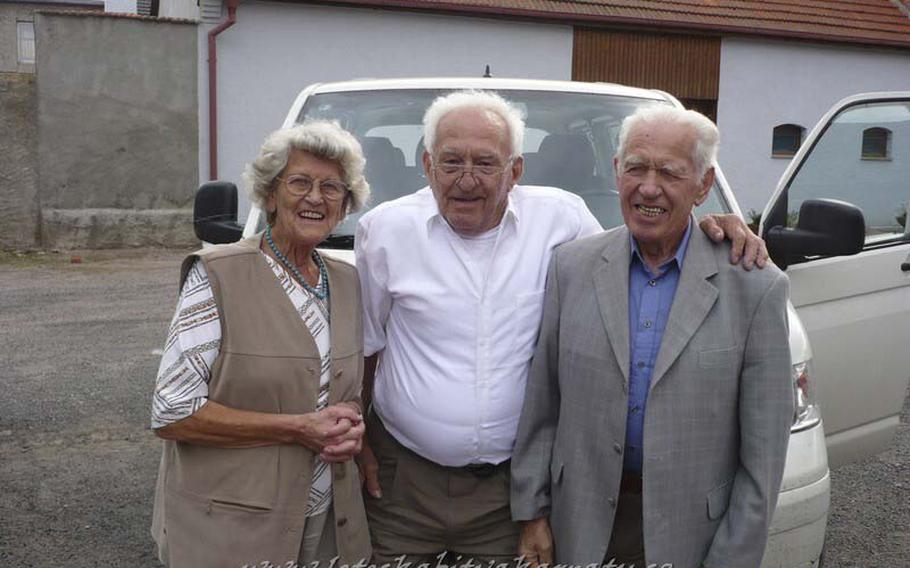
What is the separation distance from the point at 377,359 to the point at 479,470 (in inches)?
17.5

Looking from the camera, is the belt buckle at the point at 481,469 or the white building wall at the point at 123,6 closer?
the belt buckle at the point at 481,469

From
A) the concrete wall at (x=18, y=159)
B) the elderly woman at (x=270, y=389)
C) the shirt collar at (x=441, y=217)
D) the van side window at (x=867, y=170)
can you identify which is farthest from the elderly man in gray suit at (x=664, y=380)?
the concrete wall at (x=18, y=159)

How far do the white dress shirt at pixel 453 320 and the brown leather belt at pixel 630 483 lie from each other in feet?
1.07

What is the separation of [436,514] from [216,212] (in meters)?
1.81

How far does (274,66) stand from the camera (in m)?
15.5

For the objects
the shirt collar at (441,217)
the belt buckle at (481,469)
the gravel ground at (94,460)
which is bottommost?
the gravel ground at (94,460)

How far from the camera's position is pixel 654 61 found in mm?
18188

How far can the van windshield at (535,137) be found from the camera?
3.88 m

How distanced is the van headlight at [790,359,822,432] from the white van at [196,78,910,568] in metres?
0.37

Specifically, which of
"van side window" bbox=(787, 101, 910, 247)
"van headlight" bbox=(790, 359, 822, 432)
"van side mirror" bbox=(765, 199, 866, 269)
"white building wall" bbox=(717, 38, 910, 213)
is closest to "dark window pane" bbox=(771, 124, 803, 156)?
"white building wall" bbox=(717, 38, 910, 213)

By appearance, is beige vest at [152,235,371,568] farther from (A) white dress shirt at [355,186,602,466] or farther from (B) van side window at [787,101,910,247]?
(B) van side window at [787,101,910,247]

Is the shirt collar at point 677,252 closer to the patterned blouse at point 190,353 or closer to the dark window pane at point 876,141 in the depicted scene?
the patterned blouse at point 190,353

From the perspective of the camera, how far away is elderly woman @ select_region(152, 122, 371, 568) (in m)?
2.24

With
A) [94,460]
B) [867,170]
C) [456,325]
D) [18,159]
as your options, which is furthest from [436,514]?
[18,159]
